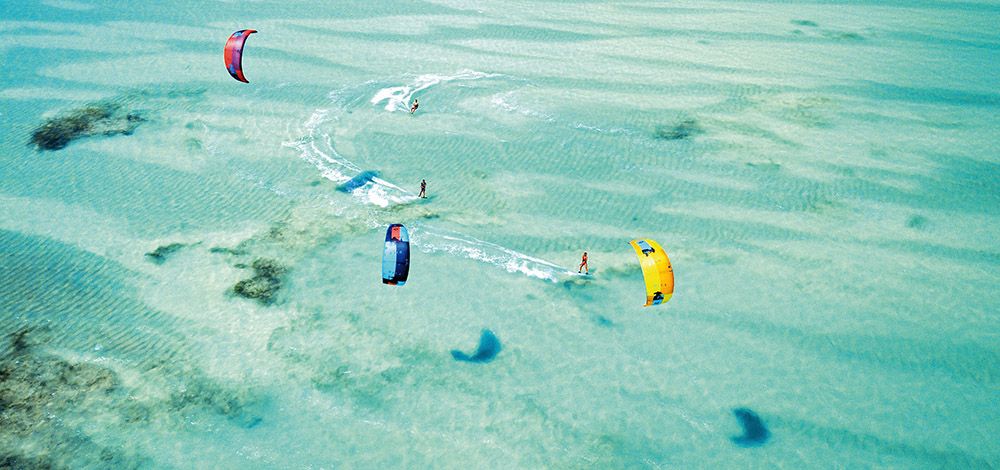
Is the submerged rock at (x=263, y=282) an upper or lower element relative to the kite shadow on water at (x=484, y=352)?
upper

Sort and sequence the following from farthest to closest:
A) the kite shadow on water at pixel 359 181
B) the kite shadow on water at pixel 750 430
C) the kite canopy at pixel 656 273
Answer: the kite shadow on water at pixel 359 181 < the kite canopy at pixel 656 273 < the kite shadow on water at pixel 750 430

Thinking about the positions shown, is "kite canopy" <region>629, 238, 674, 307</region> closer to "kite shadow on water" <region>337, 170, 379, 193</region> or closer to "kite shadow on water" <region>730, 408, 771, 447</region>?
"kite shadow on water" <region>730, 408, 771, 447</region>

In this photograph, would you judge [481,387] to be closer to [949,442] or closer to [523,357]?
[523,357]

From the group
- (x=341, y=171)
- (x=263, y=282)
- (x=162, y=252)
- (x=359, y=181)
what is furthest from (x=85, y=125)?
(x=263, y=282)

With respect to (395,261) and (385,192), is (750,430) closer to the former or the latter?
(395,261)

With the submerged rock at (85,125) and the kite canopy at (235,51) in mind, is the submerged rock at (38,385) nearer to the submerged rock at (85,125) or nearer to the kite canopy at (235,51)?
the submerged rock at (85,125)

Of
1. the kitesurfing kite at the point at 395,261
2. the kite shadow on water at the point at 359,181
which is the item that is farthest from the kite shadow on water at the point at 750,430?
the kite shadow on water at the point at 359,181
